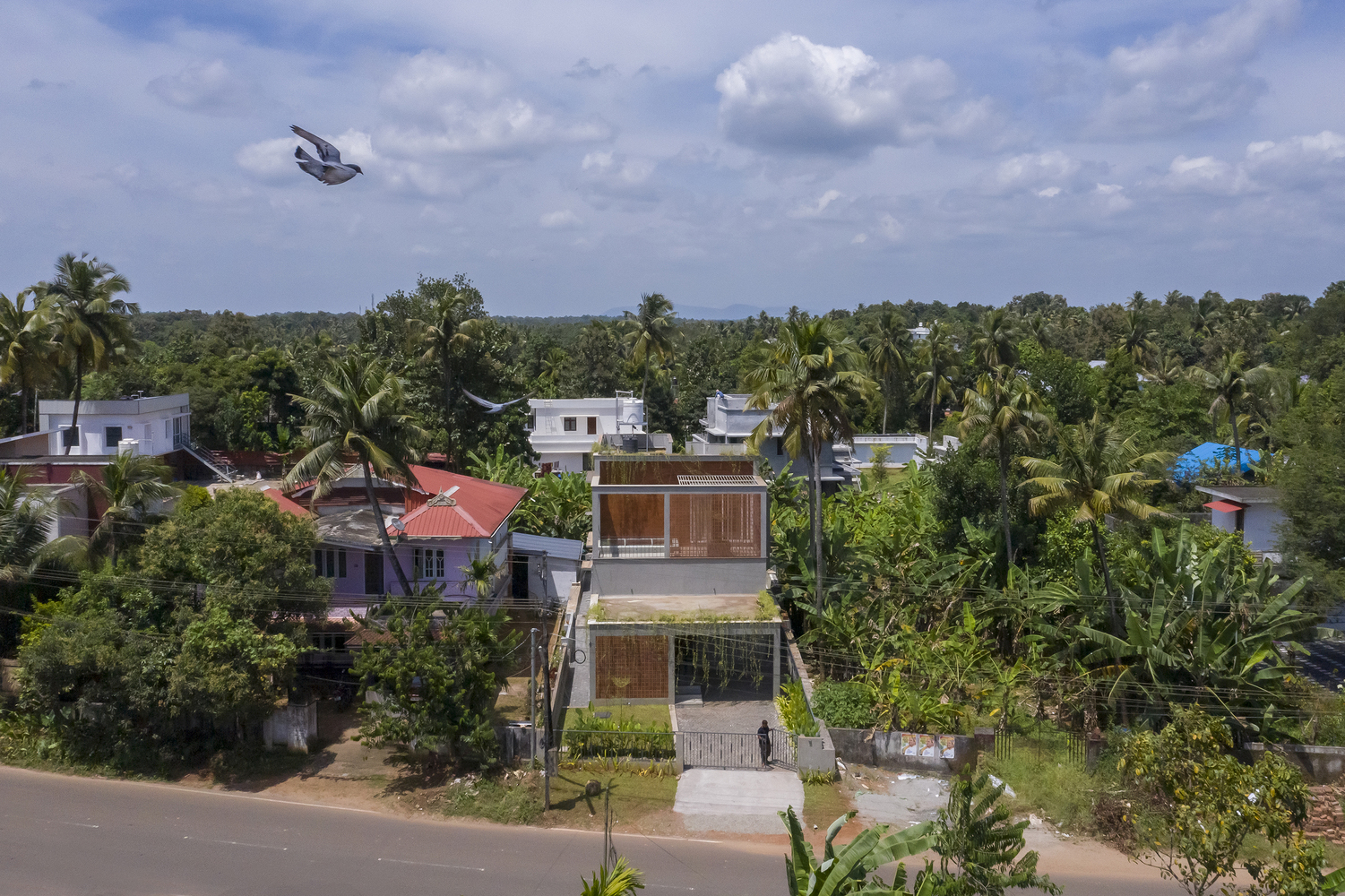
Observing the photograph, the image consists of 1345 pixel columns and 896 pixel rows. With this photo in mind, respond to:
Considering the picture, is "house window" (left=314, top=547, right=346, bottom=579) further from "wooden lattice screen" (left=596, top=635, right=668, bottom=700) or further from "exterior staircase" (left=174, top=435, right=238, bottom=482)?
"exterior staircase" (left=174, top=435, right=238, bottom=482)

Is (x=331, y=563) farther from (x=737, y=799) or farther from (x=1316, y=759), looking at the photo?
(x=1316, y=759)

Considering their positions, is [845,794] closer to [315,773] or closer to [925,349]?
[315,773]

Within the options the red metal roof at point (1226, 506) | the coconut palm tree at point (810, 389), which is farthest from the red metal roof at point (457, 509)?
the red metal roof at point (1226, 506)

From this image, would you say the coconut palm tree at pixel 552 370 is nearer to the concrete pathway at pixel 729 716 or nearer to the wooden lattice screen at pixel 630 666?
the wooden lattice screen at pixel 630 666

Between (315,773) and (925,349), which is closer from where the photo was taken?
(315,773)

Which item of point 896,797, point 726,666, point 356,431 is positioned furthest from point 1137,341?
point 356,431

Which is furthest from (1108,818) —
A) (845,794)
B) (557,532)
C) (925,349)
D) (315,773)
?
(925,349)
